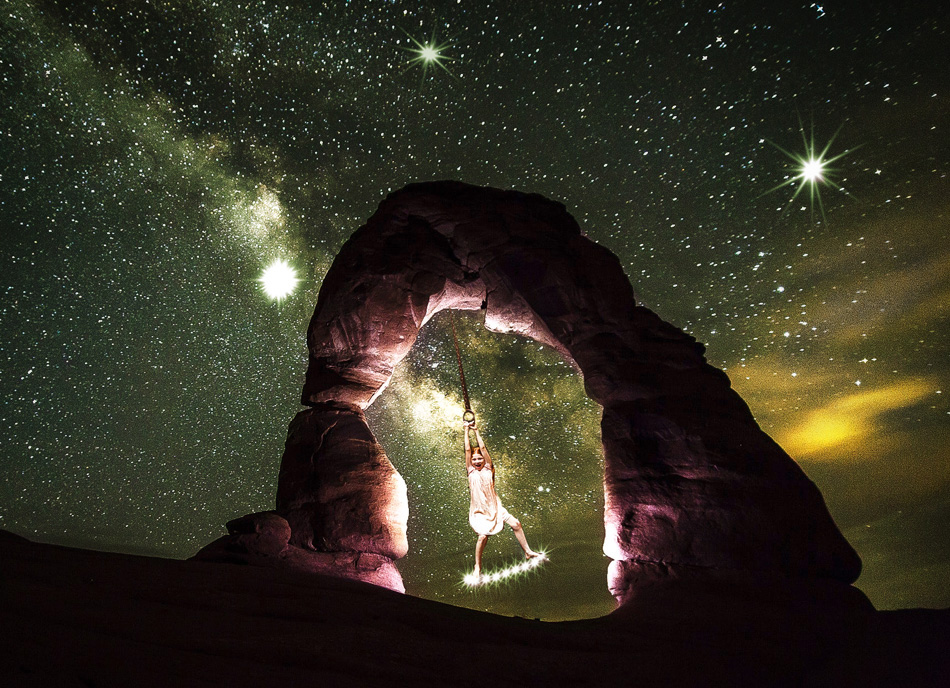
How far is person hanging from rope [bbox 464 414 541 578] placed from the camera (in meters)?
7.80

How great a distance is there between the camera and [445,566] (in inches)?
1268

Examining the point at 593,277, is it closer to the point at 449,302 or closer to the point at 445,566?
the point at 449,302

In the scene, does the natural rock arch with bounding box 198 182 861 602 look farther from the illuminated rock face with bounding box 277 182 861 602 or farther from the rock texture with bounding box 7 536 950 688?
the rock texture with bounding box 7 536 950 688

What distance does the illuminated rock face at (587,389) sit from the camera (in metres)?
6.06

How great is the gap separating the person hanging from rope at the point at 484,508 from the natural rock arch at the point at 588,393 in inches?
48.6

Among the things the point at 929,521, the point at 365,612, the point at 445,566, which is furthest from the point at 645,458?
the point at 929,521

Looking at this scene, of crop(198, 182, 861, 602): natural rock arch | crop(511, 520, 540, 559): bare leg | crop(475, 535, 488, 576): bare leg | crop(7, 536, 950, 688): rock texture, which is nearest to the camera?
crop(7, 536, 950, 688): rock texture

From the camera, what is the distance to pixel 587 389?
7789mm

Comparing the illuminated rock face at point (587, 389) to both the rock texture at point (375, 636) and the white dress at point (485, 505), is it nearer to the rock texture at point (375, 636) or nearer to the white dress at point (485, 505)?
the rock texture at point (375, 636)

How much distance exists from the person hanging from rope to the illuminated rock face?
125cm

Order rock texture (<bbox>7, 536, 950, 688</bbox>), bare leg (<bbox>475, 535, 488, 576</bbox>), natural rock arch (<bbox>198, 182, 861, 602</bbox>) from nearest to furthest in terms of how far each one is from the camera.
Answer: rock texture (<bbox>7, 536, 950, 688</bbox>) → natural rock arch (<bbox>198, 182, 861, 602</bbox>) → bare leg (<bbox>475, 535, 488, 576</bbox>)

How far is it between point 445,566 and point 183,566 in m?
31.5

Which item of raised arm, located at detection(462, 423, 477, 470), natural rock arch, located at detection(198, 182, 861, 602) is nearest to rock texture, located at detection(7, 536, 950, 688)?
natural rock arch, located at detection(198, 182, 861, 602)

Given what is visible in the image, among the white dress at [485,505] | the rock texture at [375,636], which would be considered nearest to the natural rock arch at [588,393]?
the rock texture at [375,636]
